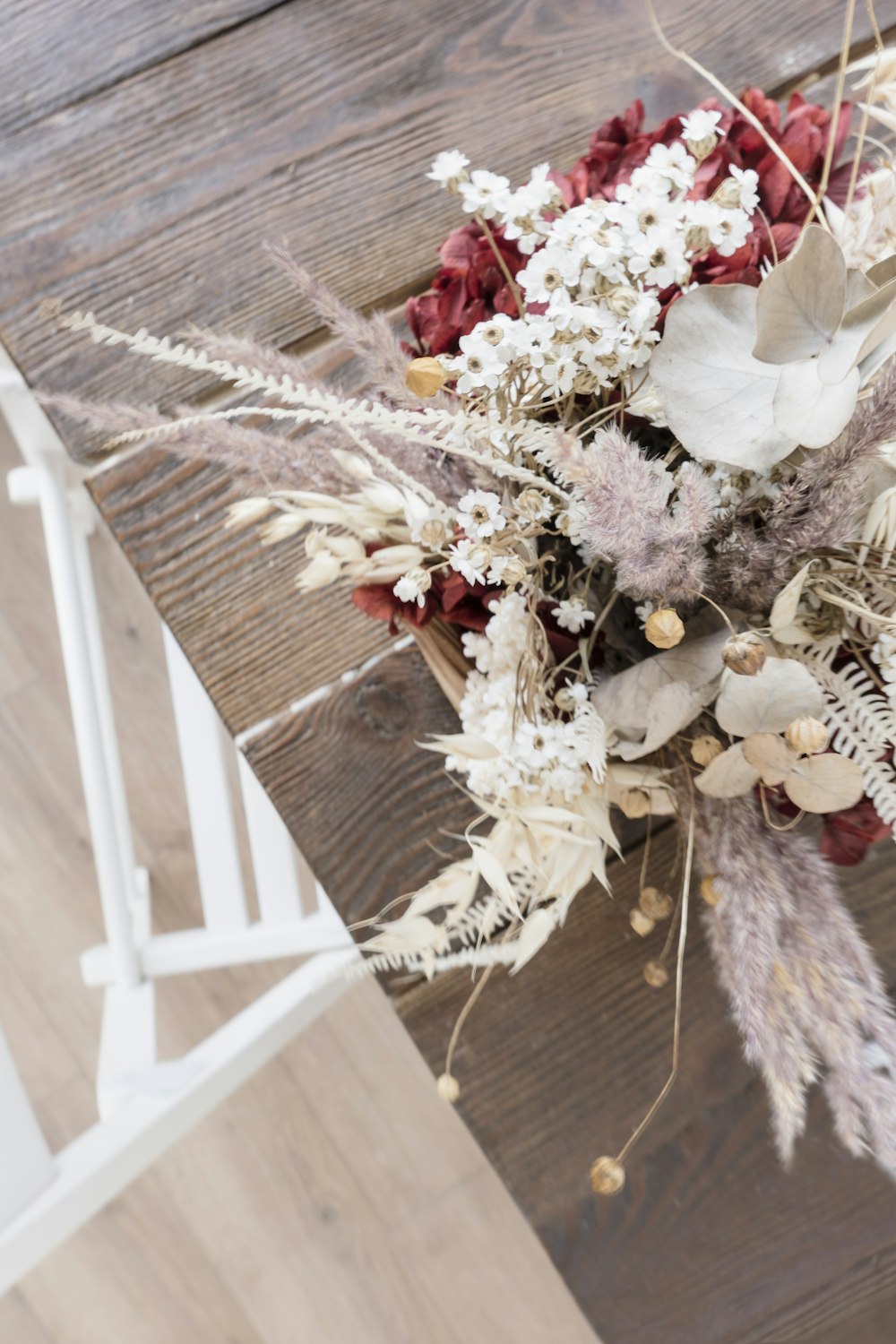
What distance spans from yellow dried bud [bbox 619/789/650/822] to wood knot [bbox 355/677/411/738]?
0.18 meters

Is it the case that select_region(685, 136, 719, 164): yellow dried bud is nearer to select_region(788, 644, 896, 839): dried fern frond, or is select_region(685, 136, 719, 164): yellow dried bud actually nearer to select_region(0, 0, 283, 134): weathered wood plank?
select_region(788, 644, 896, 839): dried fern frond

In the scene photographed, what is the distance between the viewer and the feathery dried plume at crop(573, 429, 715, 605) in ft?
1.05

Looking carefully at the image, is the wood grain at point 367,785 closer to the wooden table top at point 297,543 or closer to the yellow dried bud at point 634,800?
the wooden table top at point 297,543

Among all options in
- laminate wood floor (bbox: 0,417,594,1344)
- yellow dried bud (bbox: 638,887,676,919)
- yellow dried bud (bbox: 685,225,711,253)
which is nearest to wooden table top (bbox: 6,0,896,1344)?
yellow dried bud (bbox: 638,887,676,919)

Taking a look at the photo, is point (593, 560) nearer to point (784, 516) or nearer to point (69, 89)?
point (784, 516)

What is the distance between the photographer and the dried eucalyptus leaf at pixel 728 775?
380 millimetres

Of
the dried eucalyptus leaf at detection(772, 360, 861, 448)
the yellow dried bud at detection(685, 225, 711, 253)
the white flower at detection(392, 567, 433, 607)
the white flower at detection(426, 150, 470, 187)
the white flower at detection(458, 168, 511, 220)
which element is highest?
the white flower at detection(426, 150, 470, 187)

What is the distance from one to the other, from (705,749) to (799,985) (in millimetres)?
96

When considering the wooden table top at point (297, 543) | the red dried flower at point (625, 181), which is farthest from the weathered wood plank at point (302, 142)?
the red dried flower at point (625, 181)

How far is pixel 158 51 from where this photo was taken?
0.66 metres

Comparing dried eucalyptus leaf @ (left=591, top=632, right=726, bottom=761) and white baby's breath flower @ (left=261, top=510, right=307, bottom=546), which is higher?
white baby's breath flower @ (left=261, top=510, right=307, bottom=546)

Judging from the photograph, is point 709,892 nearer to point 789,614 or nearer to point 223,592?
point 789,614

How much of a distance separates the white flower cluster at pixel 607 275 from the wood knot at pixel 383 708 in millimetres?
286

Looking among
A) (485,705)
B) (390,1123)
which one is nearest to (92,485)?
(485,705)
